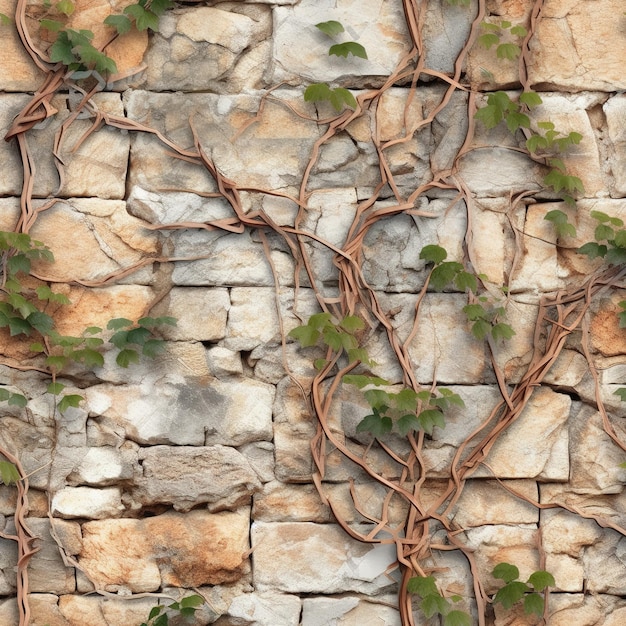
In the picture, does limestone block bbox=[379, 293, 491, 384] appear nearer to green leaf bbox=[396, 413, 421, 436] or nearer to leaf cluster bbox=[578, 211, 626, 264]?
green leaf bbox=[396, 413, 421, 436]

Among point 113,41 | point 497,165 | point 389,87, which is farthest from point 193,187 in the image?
point 497,165

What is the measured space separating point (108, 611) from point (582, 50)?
7.72 feet

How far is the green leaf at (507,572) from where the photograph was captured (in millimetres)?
2670

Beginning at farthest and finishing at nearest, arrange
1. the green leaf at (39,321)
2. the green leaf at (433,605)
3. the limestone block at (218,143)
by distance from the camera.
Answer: the limestone block at (218,143) < the green leaf at (39,321) < the green leaf at (433,605)

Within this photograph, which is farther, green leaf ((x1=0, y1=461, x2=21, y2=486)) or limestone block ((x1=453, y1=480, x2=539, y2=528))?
limestone block ((x1=453, y1=480, x2=539, y2=528))

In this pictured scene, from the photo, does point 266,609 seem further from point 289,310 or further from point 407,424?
point 289,310

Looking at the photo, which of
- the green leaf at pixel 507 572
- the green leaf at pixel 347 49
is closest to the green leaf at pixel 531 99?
the green leaf at pixel 347 49

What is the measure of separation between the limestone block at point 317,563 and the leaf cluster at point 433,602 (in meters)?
0.11

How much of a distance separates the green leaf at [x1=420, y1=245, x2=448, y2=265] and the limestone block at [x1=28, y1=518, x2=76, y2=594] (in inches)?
57.1

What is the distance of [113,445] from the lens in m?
2.74

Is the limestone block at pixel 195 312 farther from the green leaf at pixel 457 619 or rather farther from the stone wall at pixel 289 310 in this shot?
the green leaf at pixel 457 619

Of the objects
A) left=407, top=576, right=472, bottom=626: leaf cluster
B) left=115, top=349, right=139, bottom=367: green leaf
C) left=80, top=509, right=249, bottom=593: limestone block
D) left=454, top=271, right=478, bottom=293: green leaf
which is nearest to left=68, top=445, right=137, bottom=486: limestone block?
left=80, top=509, right=249, bottom=593: limestone block

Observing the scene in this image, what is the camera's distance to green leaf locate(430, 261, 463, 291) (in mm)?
2729

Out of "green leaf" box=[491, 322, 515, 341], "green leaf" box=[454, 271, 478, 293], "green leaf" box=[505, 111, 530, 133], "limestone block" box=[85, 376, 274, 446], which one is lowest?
"limestone block" box=[85, 376, 274, 446]
